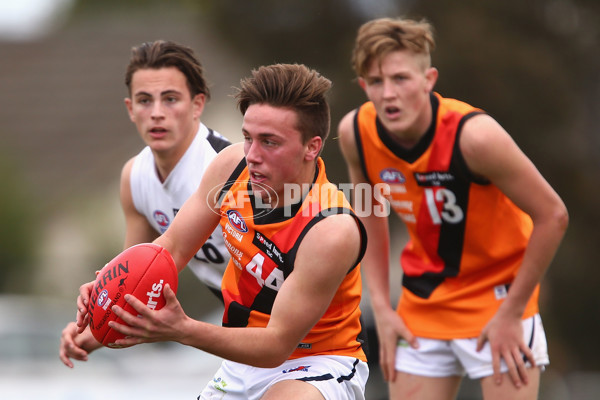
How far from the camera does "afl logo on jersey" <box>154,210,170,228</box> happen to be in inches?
208

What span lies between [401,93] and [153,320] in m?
2.11

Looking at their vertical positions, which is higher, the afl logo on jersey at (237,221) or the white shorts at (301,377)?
the afl logo on jersey at (237,221)

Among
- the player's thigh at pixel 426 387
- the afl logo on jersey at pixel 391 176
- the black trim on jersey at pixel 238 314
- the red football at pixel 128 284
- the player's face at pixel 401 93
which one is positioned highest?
the player's face at pixel 401 93

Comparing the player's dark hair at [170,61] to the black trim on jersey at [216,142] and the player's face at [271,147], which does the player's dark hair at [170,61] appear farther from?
the player's face at [271,147]

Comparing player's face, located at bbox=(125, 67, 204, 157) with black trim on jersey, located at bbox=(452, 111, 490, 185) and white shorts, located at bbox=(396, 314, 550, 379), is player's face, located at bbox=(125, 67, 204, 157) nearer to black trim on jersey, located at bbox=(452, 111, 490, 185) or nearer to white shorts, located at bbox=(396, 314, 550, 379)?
black trim on jersey, located at bbox=(452, 111, 490, 185)

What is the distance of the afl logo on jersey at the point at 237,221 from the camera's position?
4.20 meters

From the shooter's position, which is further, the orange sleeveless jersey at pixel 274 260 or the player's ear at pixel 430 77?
the player's ear at pixel 430 77

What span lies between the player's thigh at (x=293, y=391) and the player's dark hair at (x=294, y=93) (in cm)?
117

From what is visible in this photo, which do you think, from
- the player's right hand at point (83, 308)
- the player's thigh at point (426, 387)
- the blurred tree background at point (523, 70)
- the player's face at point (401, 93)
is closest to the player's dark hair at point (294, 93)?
the player's face at point (401, 93)

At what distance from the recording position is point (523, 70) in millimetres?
12148

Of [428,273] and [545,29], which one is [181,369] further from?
[545,29]

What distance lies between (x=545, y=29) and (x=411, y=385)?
8.59 metres

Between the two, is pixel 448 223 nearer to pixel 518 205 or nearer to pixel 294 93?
pixel 518 205

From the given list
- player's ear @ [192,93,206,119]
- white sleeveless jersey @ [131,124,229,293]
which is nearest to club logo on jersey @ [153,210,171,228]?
white sleeveless jersey @ [131,124,229,293]
